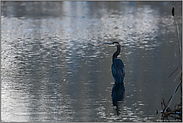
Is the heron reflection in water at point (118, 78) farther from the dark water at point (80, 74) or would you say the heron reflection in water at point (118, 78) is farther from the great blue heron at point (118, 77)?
the dark water at point (80, 74)

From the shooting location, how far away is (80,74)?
40.1 ft

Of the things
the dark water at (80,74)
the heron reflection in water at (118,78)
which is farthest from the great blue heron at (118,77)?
the dark water at (80,74)

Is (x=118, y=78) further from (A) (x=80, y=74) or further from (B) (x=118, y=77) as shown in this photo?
(A) (x=80, y=74)

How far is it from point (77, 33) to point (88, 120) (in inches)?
606

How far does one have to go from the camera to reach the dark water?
335 inches

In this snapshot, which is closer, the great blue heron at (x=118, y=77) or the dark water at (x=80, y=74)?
the dark water at (x=80, y=74)

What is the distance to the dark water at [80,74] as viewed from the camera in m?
8.51

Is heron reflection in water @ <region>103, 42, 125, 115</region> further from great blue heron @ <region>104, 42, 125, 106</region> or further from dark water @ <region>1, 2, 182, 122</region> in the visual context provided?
dark water @ <region>1, 2, 182, 122</region>

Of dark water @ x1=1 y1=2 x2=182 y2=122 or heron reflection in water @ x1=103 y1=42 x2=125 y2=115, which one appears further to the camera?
heron reflection in water @ x1=103 y1=42 x2=125 y2=115

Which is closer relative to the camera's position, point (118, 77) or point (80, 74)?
point (118, 77)

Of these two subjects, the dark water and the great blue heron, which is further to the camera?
the great blue heron

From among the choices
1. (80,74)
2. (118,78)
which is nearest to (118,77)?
(118,78)

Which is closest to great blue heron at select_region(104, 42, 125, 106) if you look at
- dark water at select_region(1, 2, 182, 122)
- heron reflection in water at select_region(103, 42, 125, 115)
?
heron reflection in water at select_region(103, 42, 125, 115)

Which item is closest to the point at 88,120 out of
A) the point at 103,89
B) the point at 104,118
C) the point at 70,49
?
the point at 104,118
